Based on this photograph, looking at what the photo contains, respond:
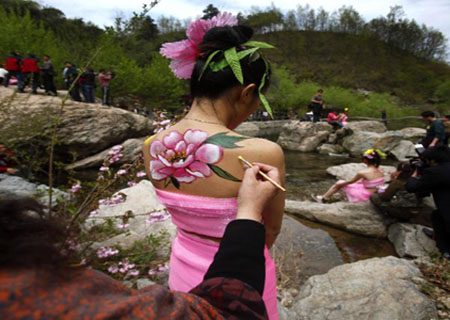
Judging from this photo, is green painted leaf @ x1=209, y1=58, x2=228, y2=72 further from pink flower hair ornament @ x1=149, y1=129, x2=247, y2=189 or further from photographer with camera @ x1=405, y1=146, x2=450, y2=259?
photographer with camera @ x1=405, y1=146, x2=450, y2=259

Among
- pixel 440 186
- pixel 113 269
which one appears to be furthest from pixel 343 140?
pixel 113 269

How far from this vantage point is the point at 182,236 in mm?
1261

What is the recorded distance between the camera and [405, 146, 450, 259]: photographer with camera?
10.5 feet

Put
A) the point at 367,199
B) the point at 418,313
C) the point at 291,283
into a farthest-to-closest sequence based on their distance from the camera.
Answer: the point at 367,199, the point at 291,283, the point at 418,313

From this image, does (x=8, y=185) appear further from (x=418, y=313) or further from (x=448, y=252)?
(x=448, y=252)

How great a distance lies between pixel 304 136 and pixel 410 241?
9.30m

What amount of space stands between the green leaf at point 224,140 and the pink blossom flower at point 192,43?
0.42m

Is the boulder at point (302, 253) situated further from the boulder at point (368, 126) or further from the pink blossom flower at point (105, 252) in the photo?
the boulder at point (368, 126)

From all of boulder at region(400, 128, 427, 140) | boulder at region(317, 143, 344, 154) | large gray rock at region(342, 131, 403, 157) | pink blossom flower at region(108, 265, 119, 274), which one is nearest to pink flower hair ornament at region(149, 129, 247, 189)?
pink blossom flower at region(108, 265, 119, 274)

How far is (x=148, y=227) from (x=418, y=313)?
2.66 m

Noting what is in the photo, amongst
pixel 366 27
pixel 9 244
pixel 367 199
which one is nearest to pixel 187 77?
pixel 9 244

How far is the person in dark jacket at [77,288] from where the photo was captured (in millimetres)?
399

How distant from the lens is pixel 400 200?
4074mm

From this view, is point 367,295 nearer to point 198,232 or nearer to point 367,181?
point 198,232
